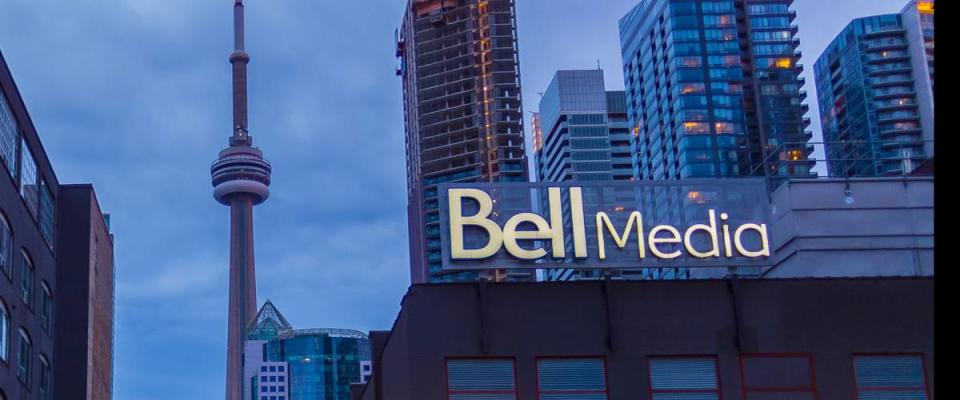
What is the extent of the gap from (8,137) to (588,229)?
3331cm

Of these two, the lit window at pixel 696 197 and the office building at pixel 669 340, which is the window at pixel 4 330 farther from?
the lit window at pixel 696 197

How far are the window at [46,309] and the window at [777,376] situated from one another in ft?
150

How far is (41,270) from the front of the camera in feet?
240

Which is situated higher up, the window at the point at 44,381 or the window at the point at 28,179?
the window at the point at 28,179

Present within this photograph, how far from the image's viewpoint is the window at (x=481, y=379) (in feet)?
130

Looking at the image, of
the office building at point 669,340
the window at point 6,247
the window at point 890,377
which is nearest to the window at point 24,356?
the window at point 6,247

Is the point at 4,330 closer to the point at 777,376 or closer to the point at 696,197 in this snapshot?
the point at 696,197

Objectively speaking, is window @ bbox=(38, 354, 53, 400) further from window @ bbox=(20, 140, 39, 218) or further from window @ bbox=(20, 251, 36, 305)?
window @ bbox=(20, 140, 39, 218)

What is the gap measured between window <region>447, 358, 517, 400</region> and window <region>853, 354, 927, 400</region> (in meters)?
10.5

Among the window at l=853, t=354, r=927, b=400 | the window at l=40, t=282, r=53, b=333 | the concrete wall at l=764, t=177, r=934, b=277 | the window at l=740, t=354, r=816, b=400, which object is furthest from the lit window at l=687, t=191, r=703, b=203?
the window at l=40, t=282, r=53, b=333

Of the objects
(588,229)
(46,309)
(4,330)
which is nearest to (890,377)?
(588,229)
